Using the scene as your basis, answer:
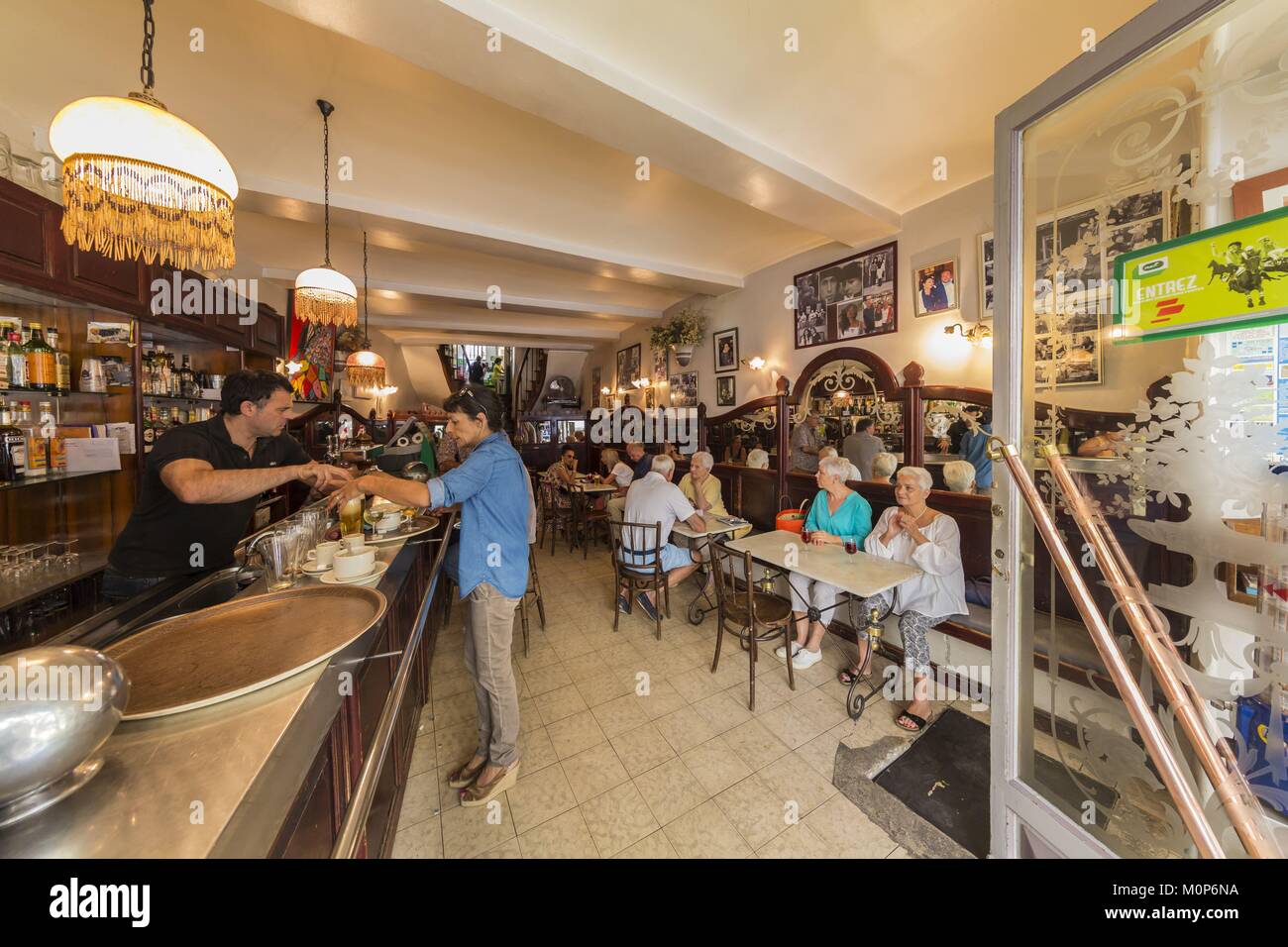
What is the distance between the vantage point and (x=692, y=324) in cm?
654

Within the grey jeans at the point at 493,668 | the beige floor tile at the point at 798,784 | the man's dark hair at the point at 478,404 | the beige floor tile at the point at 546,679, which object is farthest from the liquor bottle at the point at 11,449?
the beige floor tile at the point at 798,784

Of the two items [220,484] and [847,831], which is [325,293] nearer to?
[220,484]

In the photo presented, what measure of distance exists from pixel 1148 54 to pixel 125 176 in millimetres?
3246

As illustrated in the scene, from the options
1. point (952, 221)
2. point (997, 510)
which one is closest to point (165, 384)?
point (997, 510)

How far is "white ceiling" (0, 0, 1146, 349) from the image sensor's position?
204cm

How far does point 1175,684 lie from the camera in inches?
43.8

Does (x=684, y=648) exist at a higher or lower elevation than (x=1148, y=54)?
lower

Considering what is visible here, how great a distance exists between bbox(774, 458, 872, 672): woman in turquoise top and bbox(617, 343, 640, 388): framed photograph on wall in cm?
570

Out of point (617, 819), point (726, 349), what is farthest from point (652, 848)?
point (726, 349)

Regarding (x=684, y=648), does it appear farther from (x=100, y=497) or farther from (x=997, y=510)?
(x=100, y=497)

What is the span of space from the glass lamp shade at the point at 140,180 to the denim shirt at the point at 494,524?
1341mm

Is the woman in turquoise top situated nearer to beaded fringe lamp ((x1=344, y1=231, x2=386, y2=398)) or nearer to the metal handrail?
the metal handrail
